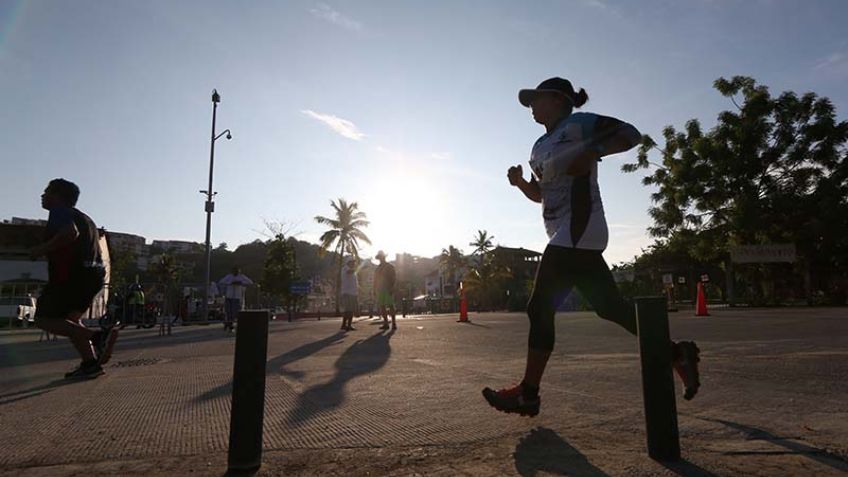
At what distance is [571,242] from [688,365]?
0.77m

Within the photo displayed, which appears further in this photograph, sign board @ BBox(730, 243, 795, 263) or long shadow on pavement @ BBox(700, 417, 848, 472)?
sign board @ BBox(730, 243, 795, 263)

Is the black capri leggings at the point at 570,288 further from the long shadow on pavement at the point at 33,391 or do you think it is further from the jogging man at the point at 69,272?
the jogging man at the point at 69,272

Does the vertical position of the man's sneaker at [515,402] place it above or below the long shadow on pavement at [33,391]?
above

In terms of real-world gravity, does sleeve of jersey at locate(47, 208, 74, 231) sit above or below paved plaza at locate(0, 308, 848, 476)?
above

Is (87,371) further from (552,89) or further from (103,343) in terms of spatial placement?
(552,89)

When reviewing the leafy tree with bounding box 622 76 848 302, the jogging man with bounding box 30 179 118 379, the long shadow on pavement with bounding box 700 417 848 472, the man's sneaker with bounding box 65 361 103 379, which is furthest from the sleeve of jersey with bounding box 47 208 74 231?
the leafy tree with bounding box 622 76 848 302

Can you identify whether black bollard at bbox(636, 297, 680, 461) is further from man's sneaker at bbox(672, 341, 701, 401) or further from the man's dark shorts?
the man's dark shorts

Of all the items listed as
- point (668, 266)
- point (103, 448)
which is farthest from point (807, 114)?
point (103, 448)

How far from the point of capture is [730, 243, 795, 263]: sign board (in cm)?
2561

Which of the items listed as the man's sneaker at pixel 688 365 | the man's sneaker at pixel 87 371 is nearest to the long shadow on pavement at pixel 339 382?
the man's sneaker at pixel 688 365

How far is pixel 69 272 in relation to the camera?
15.2 feet

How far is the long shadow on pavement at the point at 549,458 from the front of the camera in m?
1.84

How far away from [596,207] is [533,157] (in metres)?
0.48

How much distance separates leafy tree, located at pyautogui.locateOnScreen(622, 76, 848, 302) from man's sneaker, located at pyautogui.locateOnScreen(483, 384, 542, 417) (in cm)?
2666
